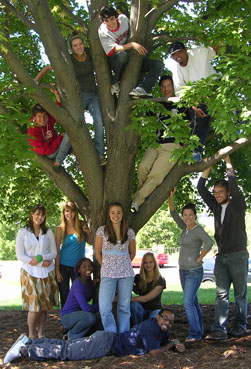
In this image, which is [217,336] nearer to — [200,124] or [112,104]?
[200,124]

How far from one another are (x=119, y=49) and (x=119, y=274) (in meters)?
3.09

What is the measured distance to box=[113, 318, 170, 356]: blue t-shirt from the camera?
5078 millimetres

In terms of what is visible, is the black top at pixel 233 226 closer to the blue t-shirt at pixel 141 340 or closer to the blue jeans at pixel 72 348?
the blue t-shirt at pixel 141 340

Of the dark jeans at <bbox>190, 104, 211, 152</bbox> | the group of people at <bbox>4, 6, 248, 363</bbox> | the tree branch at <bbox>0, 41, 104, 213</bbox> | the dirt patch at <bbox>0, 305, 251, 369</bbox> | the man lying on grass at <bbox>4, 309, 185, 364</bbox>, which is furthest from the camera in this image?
the dark jeans at <bbox>190, 104, 211, 152</bbox>

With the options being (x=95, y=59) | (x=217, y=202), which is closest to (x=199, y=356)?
(x=217, y=202)

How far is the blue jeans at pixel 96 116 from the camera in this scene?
6.55 metres

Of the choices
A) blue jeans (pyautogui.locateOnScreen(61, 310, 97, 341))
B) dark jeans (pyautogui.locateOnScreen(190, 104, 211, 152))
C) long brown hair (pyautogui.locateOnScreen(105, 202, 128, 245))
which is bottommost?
blue jeans (pyautogui.locateOnScreen(61, 310, 97, 341))

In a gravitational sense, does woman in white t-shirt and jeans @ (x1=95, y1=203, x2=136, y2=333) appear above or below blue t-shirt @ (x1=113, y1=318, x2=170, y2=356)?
above

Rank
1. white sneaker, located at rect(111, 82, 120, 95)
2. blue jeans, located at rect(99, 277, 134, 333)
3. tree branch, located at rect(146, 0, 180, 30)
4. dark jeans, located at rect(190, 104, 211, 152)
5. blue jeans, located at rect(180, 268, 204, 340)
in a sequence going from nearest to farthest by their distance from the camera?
1. blue jeans, located at rect(99, 277, 134, 333)
2. blue jeans, located at rect(180, 268, 204, 340)
3. dark jeans, located at rect(190, 104, 211, 152)
4. white sneaker, located at rect(111, 82, 120, 95)
5. tree branch, located at rect(146, 0, 180, 30)

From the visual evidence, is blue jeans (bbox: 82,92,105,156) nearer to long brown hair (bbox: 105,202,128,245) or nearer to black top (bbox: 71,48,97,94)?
black top (bbox: 71,48,97,94)

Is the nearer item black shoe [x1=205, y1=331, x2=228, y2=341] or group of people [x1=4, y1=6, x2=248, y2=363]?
group of people [x1=4, y1=6, x2=248, y2=363]

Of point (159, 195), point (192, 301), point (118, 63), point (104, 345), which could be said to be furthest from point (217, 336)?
point (118, 63)

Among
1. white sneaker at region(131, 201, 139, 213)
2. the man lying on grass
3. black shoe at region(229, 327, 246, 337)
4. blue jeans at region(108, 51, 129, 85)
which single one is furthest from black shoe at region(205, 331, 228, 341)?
blue jeans at region(108, 51, 129, 85)

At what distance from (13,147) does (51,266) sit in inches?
76.2
